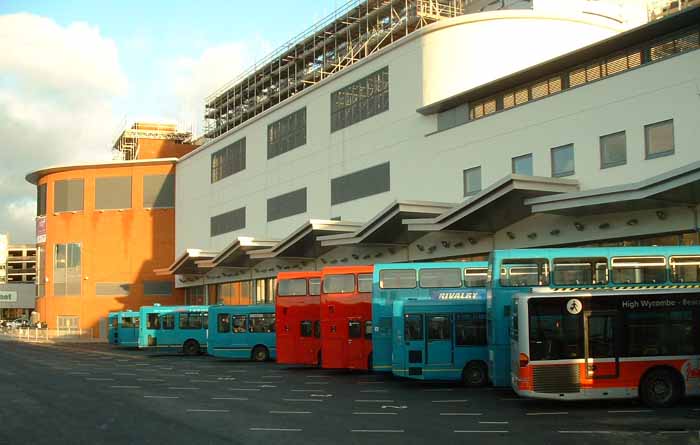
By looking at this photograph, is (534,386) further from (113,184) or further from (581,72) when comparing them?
(113,184)

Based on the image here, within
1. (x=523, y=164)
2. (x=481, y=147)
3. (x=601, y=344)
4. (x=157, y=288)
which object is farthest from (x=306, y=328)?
(x=157, y=288)

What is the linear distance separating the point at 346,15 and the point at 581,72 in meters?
27.8

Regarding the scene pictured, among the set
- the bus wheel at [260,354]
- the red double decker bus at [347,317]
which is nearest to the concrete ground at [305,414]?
the red double decker bus at [347,317]

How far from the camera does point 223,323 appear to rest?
121 feet

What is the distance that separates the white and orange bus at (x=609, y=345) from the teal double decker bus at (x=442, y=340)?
4967 mm

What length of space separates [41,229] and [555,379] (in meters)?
64.7

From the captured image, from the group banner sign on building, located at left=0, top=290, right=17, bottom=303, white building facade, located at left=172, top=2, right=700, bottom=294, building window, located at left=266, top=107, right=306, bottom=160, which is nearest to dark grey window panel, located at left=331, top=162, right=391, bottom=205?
white building facade, located at left=172, top=2, right=700, bottom=294

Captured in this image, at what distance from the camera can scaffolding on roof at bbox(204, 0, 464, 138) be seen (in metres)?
48.3

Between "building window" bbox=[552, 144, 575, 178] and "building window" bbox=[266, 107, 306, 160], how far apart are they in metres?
20.8

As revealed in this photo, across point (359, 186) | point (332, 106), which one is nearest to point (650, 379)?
point (359, 186)

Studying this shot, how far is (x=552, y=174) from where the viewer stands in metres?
29.2

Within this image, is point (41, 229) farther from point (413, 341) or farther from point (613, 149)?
point (613, 149)

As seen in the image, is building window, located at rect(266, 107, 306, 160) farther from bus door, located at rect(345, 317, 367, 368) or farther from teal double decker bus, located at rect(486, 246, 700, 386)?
teal double decker bus, located at rect(486, 246, 700, 386)

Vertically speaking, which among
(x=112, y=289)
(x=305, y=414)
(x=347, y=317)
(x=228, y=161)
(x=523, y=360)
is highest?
(x=228, y=161)
